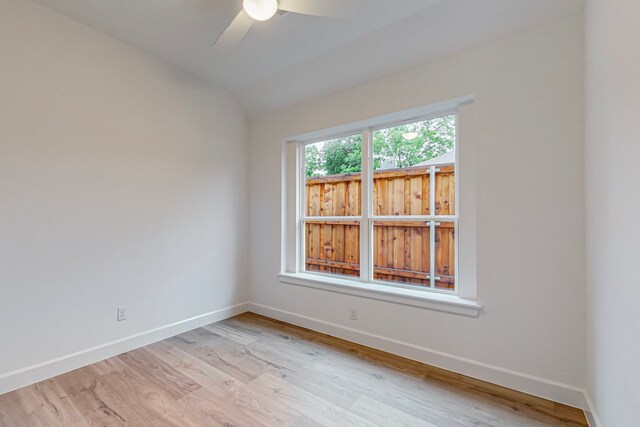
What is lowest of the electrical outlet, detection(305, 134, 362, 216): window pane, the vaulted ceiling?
the electrical outlet

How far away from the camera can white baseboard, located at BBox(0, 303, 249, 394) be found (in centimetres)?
186

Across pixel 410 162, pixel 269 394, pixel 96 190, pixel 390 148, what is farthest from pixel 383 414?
pixel 96 190

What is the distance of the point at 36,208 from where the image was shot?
196 centimetres

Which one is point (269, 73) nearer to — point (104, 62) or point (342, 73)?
point (342, 73)

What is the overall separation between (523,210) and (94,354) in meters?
3.34

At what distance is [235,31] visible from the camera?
1.67m

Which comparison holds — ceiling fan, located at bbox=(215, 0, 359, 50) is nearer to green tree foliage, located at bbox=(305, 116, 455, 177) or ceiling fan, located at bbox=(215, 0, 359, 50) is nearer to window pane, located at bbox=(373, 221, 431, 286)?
green tree foliage, located at bbox=(305, 116, 455, 177)

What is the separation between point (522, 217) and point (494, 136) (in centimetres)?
59

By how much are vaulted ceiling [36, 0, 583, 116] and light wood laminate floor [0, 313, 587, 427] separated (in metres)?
2.41

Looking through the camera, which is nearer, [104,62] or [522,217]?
[522,217]

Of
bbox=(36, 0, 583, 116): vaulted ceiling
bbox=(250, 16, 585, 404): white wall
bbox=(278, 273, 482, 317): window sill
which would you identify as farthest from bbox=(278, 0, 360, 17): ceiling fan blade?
bbox=(278, 273, 482, 317): window sill

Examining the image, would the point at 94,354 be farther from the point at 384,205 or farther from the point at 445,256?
the point at 445,256

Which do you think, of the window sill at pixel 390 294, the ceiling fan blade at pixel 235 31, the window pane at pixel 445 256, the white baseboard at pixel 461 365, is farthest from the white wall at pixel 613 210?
the ceiling fan blade at pixel 235 31

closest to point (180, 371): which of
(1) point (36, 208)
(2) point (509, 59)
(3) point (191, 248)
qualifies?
(3) point (191, 248)
